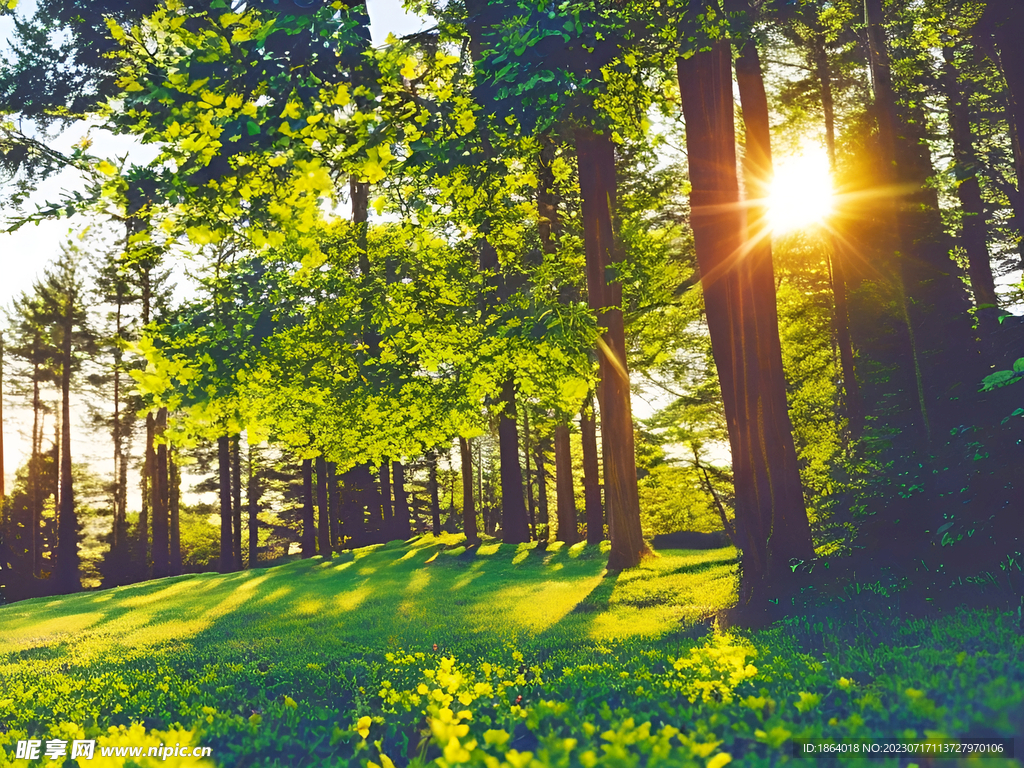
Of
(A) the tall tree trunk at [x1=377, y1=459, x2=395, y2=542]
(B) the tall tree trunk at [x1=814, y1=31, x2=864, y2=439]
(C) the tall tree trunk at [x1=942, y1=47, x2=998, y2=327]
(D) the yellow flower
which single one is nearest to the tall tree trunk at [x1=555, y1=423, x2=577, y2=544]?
(A) the tall tree trunk at [x1=377, y1=459, x2=395, y2=542]

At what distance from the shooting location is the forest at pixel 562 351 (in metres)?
4.25

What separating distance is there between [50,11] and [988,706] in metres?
16.1

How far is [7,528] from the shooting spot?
35812mm

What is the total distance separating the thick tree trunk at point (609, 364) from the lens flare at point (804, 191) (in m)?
4.25

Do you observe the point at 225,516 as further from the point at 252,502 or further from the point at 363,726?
the point at 363,726

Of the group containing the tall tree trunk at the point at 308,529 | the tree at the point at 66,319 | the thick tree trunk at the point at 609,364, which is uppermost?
the tree at the point at 66,319

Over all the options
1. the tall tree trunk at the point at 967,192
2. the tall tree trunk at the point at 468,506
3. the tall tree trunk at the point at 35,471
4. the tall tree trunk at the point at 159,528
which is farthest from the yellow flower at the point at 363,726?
the tall tree trunk at the point at 35,471

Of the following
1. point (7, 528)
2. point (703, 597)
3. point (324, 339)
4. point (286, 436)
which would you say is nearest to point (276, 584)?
point (286, 436)

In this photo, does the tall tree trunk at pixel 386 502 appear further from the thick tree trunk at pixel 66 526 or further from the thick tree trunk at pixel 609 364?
the thick tree trunk at pixel 609 364

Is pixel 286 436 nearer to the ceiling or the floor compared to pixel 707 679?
nearer to the ceiling

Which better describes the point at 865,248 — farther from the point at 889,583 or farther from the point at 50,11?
the point at 50,11

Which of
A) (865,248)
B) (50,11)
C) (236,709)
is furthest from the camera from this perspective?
(865,248)

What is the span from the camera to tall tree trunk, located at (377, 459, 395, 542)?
31.3 metres

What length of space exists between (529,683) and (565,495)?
20246mm
